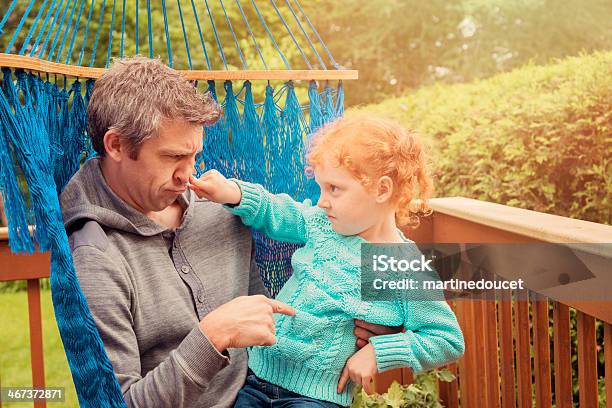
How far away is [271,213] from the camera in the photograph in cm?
185

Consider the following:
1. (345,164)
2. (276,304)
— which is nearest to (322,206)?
(345,164)

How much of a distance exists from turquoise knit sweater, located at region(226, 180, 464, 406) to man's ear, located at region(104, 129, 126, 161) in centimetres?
34

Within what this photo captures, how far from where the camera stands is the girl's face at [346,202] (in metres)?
1.71

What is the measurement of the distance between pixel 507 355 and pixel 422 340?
0.51 m

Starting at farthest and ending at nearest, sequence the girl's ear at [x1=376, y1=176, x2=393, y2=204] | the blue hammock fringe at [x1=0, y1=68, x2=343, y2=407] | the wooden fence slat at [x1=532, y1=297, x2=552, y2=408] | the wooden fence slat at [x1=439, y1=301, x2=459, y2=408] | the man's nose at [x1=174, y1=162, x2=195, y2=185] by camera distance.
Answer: the wooden fence slat at [x1=439, y1=301, x2=459, y2=408]
the wooden fence slat at [x1=532, y1=297, x2=552, y2=408]
the girl's ear at [x1=376, y1=176, x2=393, y2=204]
the man's nose at [x1=174, y1=162, x2=195, y2=185]
the blue hammock fringe at [x1=0, y1=68, x2=343, y2=407]

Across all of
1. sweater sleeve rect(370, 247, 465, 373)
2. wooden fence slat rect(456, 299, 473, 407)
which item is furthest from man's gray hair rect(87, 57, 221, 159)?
wooden fence slat rect(456, 299, 473, 407)

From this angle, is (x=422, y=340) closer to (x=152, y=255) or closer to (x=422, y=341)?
(x=422, y=341)

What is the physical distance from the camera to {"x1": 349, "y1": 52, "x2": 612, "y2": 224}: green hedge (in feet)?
13.1

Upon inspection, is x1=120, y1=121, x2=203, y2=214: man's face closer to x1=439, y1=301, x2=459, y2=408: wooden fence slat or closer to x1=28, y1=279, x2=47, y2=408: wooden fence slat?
x1=28, y1=279, x2=47, y2=408: wooden fence slat

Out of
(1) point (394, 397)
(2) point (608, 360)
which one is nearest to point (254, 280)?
(1) point (394, 397)

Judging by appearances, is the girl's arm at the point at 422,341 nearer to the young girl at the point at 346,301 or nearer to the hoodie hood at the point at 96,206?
the young girl at the point at 346,301

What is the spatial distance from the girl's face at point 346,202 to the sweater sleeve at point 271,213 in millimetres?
150

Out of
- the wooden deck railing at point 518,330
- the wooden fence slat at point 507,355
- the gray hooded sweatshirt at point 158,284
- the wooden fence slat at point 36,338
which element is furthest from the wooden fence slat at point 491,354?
the wooden fence slat at point 36,338

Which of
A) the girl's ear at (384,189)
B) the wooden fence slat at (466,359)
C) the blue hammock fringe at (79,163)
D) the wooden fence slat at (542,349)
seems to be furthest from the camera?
the wooden fence slat at (466,359)
